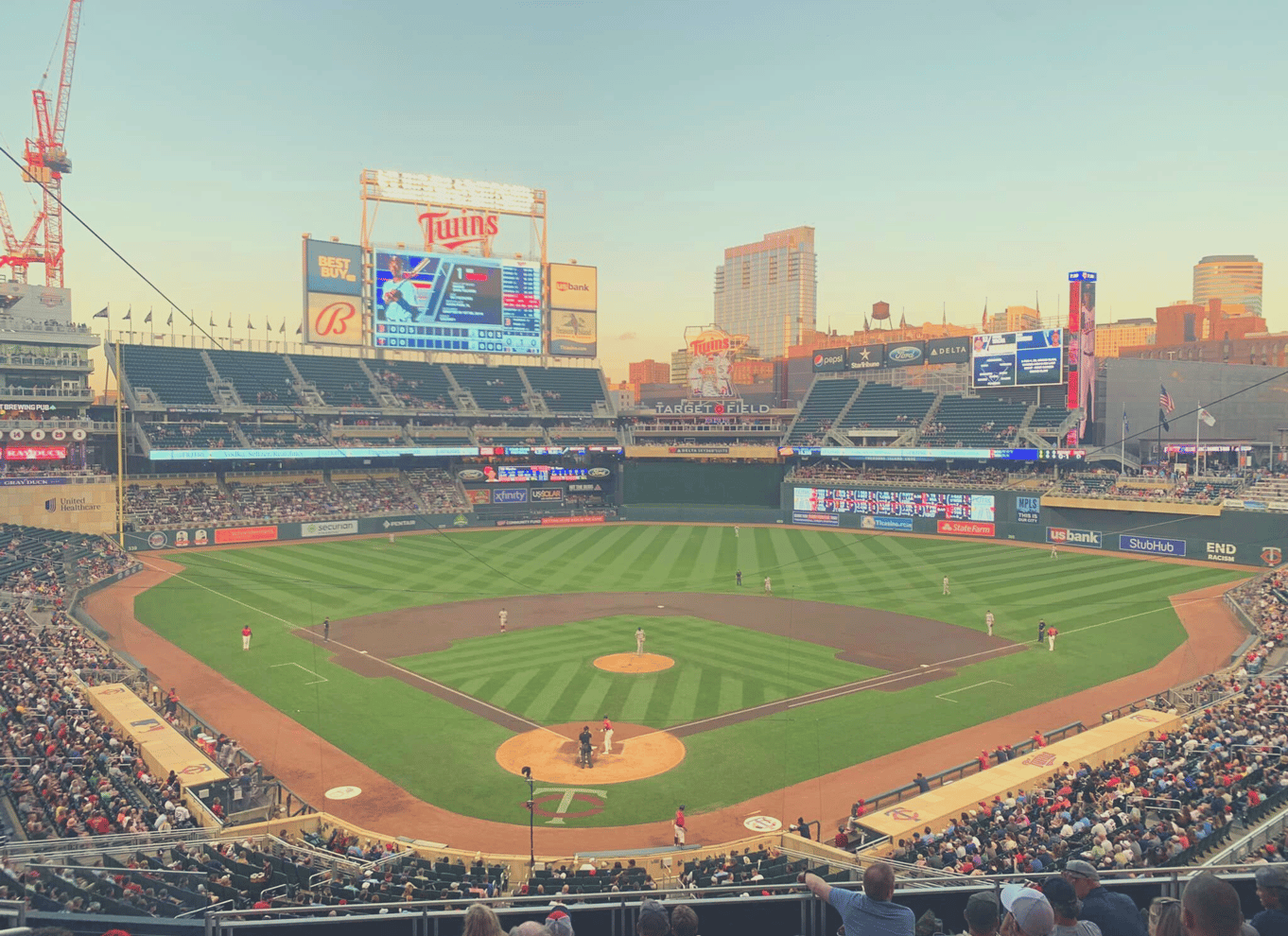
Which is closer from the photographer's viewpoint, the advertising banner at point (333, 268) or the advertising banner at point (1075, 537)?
the advertising banner at point (1075, 537)

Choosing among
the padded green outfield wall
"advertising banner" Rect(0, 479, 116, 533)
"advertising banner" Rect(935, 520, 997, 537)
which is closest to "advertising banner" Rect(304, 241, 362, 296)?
"advertising banner" Rect(0, 479, 116, 533)

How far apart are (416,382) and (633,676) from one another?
54453 millimetres

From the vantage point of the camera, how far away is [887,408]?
76.2m

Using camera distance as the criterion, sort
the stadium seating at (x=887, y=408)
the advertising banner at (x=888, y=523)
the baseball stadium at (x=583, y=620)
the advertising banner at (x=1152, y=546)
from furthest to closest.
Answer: the stadium seating at (x=887, y=408) → the advertising banner at (x=888, y=523) → the advertising banner at (x=1152, y=546) → the baseball stadium at (x=583, y=620)

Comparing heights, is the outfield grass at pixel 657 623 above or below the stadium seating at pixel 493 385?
below

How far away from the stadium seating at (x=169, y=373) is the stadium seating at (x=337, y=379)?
7940mm

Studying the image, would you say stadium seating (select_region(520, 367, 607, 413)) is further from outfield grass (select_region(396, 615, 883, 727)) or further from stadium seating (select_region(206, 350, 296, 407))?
outfield grass (select_region(396, 615, 883, 727))

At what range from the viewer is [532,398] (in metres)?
82.6

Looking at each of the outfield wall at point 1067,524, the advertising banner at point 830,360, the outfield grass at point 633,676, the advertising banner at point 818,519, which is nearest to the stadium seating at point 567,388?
the advertising banner at point 830,360

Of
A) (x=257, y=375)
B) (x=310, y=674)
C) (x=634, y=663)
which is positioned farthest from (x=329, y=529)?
(x=634, y=663)

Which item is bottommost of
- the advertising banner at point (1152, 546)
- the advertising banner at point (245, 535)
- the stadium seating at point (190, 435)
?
the advertising banner at point (245, 535)

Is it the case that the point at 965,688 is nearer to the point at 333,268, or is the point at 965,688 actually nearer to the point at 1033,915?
the point at 1033,915

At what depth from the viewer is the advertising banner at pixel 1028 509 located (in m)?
59.6

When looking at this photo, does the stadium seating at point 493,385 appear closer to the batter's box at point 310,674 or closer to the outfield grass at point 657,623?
the outfield grass at point 657,623
